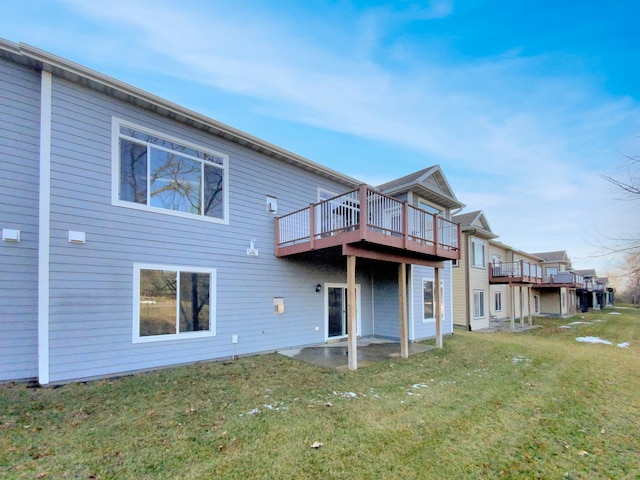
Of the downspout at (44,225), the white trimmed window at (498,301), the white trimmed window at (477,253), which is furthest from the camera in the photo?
the white trimmed window at (498,301)

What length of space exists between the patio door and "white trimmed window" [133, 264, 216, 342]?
3916mm

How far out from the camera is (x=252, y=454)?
3.19m

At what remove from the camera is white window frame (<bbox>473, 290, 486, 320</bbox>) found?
16156mm

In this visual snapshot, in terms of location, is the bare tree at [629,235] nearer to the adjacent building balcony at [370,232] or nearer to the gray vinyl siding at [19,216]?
the adjacent building balcony at [370,232]

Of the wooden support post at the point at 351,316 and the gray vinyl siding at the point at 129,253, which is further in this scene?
the wooden support post at the point at 351,316

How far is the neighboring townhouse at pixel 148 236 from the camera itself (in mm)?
5227

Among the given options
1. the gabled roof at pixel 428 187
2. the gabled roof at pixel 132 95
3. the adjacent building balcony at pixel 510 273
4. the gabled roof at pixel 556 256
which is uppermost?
the gabled roof at pixel 132 95

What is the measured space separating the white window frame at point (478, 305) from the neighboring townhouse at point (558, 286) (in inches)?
277

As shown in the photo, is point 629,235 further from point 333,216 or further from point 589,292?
point 589,292

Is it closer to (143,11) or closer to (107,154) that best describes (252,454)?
(107,154)

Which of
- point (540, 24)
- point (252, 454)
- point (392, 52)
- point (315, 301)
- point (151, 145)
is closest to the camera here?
point (252, 454)

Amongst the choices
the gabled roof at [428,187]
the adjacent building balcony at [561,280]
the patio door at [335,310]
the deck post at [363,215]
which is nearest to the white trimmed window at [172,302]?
the deck post at [363,215]

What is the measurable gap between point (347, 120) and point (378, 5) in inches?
231

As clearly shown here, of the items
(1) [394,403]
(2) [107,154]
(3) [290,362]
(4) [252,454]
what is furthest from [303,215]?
(4) [252,454]
